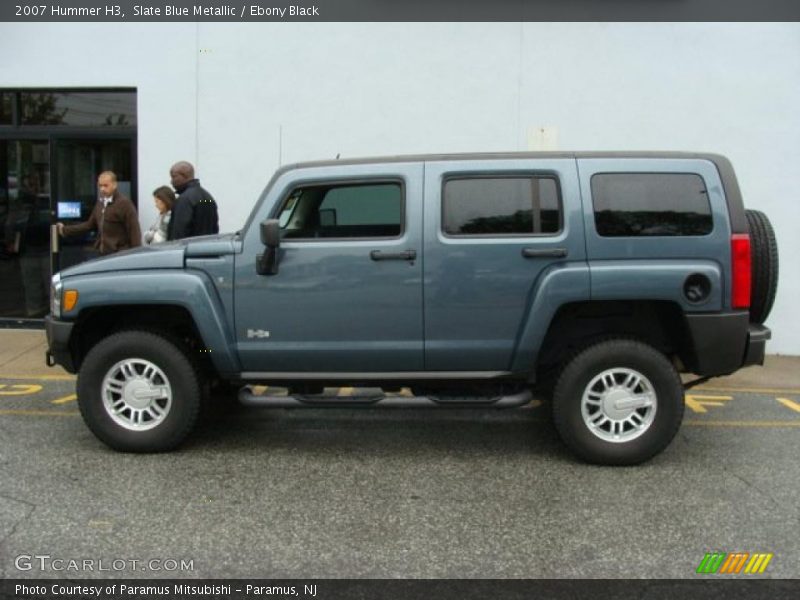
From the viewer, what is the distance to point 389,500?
4.34m

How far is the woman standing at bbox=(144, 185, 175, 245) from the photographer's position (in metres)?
7.61

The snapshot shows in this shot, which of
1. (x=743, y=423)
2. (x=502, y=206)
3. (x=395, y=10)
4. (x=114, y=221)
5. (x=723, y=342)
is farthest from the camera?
(x=395, y=10)

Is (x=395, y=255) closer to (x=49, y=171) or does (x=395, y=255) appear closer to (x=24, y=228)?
(x=49, y=171)

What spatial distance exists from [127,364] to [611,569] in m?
3.19

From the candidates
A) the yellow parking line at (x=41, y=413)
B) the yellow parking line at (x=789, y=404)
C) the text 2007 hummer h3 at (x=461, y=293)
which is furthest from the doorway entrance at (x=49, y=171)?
the yellow parking line at (x=789, y=404)

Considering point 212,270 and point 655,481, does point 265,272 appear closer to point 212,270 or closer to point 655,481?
point 212,270

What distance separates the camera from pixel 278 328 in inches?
192

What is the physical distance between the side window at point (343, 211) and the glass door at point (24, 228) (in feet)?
19.1

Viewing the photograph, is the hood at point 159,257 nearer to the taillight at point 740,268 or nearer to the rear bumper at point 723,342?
the rear bumper at point 723,342

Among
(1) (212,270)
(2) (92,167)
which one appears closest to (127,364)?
(1) (212,270)

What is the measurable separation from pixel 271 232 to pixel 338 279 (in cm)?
51

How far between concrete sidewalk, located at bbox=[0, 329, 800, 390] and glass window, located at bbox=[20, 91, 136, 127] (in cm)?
264

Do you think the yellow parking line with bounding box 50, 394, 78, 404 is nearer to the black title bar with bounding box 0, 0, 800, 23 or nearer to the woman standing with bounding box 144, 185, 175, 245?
the woman standing with bounding box 144, 185, 175, 245

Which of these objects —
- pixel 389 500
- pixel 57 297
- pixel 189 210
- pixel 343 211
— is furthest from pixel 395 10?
pixel 389 500
